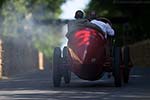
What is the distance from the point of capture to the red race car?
17.0 metres

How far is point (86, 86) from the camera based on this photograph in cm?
1800

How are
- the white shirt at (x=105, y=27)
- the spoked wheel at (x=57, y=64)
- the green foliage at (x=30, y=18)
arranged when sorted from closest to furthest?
the spoked wheel at (x=57, y=64) < the white shirt at (x=105, y=27) < the green foliage at (x=30, y=18)

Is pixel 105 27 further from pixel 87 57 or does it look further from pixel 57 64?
pixel 57 64

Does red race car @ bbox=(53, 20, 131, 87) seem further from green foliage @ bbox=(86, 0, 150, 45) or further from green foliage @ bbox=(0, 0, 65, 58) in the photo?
green foliage @ bbox=(0, 0, 65, 58)

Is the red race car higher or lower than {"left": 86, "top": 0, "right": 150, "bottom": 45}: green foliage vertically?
lower

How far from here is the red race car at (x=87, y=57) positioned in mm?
16969

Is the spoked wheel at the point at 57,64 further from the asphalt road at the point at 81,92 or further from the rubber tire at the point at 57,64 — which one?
the asphalt road at the point at 81,92

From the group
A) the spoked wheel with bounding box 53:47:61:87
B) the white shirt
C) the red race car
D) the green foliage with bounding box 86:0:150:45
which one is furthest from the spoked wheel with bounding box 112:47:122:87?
the green foliage with bounding box 86:0:150:45

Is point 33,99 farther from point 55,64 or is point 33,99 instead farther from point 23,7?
point 23,7

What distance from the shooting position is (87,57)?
17.0 meters

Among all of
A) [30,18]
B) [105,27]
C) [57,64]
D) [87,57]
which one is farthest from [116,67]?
[30,18]

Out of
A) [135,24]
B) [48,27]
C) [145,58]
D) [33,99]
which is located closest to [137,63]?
[145,58]

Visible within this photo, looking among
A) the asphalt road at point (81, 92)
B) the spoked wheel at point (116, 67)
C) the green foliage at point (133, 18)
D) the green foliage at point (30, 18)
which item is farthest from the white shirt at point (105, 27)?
the green foliage at point (30, 18)

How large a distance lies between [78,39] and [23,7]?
157 feet
